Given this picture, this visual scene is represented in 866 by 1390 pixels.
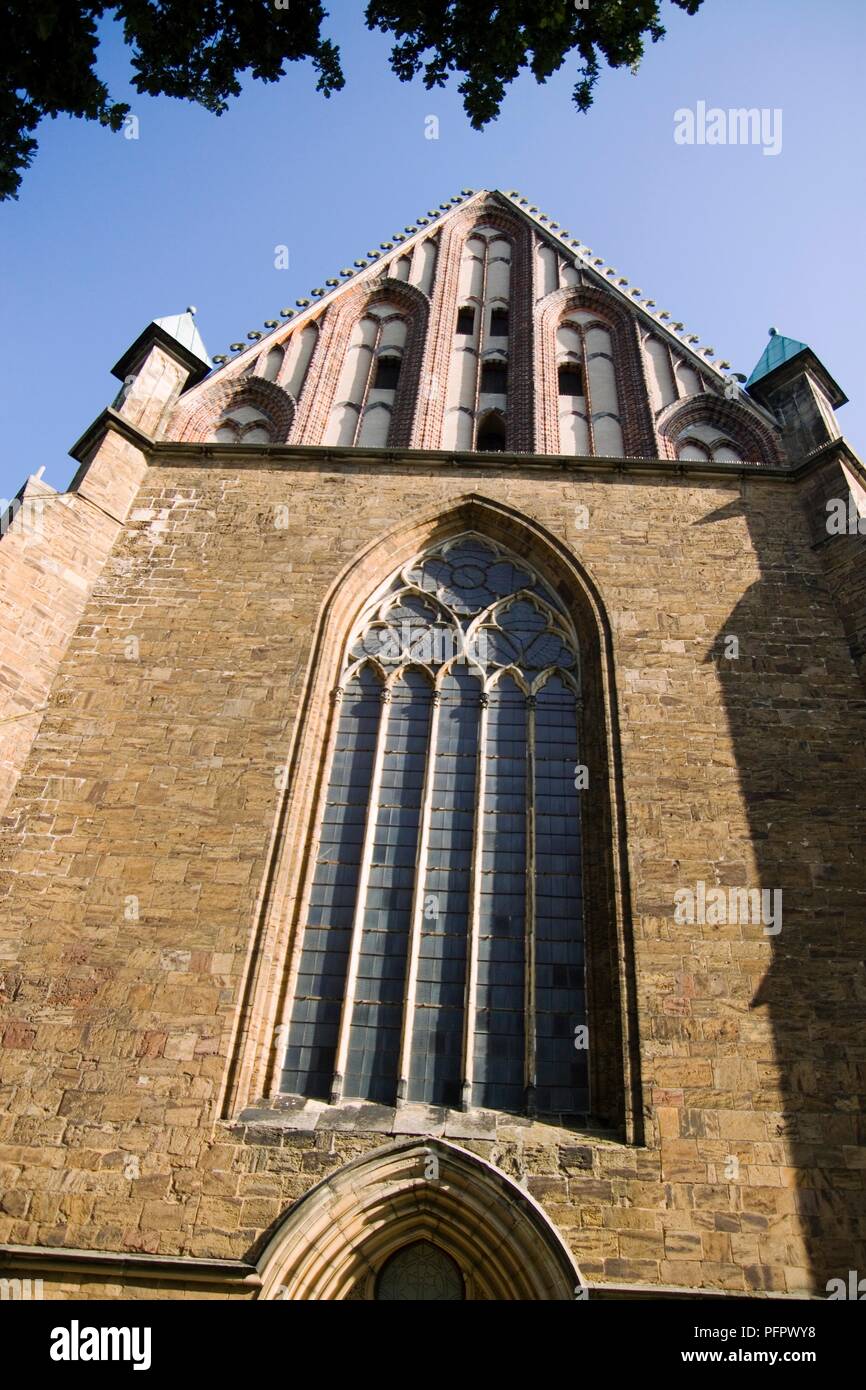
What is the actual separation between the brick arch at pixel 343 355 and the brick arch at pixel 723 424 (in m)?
3.42

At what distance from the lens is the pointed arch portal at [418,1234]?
248 inches

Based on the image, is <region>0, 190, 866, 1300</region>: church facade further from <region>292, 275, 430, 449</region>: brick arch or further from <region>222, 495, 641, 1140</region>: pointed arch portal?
<region>292, 275, 430, 449</region>: brick arch

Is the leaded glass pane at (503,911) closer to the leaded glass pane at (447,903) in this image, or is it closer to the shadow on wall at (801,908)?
the leaded glass pane at (447,903)

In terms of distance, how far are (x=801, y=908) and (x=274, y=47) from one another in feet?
24.9

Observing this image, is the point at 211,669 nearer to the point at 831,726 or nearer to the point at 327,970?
the point at 327,970

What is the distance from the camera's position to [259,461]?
12359 mm

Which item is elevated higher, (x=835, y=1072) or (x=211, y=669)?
(x=211, y=669)

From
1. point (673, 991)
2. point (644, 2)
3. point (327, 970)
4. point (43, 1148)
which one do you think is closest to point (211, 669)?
point (327, 970)

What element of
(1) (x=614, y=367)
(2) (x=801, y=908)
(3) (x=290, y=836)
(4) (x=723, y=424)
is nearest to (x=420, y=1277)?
(3) (x=290, y=836)

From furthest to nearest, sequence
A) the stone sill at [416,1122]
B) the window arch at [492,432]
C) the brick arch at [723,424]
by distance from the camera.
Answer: the window arch at [492,432] < the brick arch at [723,424] < the stone sill at [416,1122]

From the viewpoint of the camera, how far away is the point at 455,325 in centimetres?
1562

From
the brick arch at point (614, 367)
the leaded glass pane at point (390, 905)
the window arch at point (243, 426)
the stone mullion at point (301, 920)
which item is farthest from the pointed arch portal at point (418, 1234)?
the window arch at point (243, 426)

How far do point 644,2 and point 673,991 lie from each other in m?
7.13

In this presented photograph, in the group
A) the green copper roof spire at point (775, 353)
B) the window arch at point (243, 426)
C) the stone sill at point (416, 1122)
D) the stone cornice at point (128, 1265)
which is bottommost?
the stone cornice at point (128, 1265)
